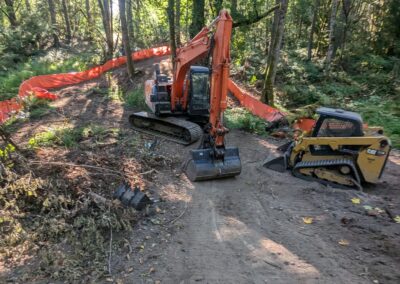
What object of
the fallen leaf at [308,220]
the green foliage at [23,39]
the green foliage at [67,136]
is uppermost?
the green foliage at [23,39]

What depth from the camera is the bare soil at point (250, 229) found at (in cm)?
490

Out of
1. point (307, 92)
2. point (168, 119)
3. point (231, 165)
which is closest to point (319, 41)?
point (307, 92)

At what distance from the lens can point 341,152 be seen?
786cm

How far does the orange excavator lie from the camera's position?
7.51 m

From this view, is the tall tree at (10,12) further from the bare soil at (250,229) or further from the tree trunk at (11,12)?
the bare soil at (250,229)

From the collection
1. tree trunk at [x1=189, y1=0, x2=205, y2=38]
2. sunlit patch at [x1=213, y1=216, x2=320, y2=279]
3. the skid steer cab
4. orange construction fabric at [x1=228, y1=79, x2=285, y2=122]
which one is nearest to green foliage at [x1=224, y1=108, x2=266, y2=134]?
orange construction fabric at [x1=228, y1=79, x2=285, y2=122]

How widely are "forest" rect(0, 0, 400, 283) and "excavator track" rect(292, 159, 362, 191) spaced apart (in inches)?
26.5

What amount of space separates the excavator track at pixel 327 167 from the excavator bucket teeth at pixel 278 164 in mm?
354

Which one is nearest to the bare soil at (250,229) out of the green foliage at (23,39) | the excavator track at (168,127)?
the excavator track at (168,127)

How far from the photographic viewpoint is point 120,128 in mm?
11570

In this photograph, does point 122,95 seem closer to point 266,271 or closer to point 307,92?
point 307,92

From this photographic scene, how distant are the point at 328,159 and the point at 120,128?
6.62m

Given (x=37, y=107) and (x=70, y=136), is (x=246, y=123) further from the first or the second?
(x=37, y=107)

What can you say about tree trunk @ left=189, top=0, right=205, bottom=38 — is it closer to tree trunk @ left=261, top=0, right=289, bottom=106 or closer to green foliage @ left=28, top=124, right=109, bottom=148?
tree trunk @ left=261, top=0, right=289, bottom=106
